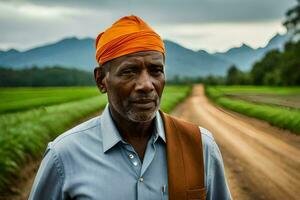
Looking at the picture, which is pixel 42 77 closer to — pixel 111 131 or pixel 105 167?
pixel 111 131

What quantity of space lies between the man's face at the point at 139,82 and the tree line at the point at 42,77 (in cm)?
3493

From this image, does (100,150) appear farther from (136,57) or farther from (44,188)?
(136,57)

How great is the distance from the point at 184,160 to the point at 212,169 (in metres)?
0.16

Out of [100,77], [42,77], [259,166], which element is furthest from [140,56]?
[42,77]

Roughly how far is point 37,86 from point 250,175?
50999 mm

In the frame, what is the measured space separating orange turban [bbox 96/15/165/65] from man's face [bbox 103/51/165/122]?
0.03 meters

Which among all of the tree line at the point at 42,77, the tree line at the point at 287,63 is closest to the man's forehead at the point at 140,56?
the tree line at the point at 287,63

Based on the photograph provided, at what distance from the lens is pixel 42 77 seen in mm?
60875

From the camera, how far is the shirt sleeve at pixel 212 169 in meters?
2.24

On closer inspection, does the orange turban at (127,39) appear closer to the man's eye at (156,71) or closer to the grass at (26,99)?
the man's eye at (156,71)

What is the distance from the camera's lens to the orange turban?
7.16ft

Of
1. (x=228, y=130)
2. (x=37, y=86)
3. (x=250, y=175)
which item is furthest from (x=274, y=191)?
(x=37, y=86)

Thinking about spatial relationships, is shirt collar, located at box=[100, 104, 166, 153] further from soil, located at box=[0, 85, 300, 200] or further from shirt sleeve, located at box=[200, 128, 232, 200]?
soil, located at box=[0, 85, 300, 200]

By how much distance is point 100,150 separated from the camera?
2.18 metres
